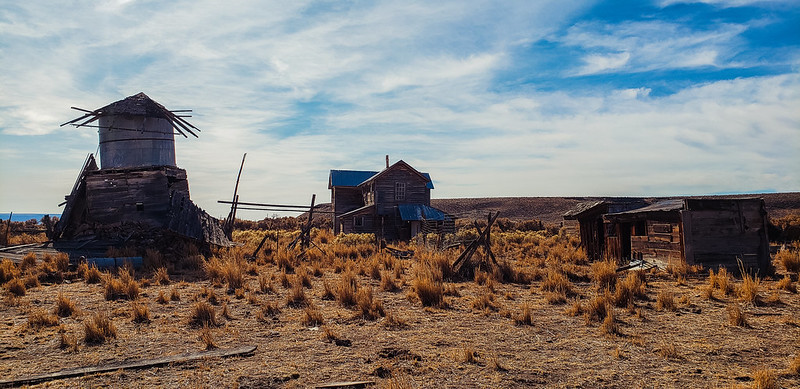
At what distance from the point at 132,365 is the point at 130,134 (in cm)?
1907

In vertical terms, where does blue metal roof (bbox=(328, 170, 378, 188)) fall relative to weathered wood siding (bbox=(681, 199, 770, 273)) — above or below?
above

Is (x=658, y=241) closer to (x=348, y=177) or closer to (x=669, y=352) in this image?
(x=669, y=352)

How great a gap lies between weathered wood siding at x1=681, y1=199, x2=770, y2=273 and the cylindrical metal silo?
70.0ft

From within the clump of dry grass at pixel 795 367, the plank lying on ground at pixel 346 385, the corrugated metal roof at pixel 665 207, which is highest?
the corrugated metal roof at pixel 665 207

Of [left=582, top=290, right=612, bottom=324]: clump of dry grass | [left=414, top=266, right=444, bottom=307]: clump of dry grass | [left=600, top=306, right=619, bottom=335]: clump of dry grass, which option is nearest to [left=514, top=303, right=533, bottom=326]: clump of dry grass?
[left=582, top=290, right=612, bottom=324]: clump of dry grass

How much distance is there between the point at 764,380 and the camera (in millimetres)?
5754

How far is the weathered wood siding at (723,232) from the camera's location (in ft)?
48.7

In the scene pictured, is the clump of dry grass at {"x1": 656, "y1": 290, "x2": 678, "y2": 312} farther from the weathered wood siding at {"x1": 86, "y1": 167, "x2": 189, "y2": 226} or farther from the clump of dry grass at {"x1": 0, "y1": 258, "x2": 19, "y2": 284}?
the weathered wood siding at {"x1": 86, "y1": 167, "x2": 189, "y2": 226}

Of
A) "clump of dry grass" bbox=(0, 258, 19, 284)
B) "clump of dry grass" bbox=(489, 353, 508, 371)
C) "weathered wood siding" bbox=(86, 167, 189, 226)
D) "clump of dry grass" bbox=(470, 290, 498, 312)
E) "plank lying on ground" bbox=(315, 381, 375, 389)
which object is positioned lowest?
"clump of dry grass" bbox=(489, 353, 508, 371)

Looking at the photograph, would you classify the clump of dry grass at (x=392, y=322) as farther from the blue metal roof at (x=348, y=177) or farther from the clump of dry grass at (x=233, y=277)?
the blue metal roof at (x=348, y=177)

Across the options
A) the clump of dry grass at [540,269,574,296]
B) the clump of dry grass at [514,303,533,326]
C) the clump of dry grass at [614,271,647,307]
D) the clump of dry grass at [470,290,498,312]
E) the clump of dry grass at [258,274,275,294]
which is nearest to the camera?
the clump of dry grass at [514,303,533,326]

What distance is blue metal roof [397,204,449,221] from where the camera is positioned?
113 feet

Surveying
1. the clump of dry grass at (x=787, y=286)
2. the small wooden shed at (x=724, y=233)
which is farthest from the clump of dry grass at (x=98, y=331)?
the small wooden shed at (x=724, y=233)

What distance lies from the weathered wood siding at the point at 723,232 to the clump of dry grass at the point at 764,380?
9.72 m
